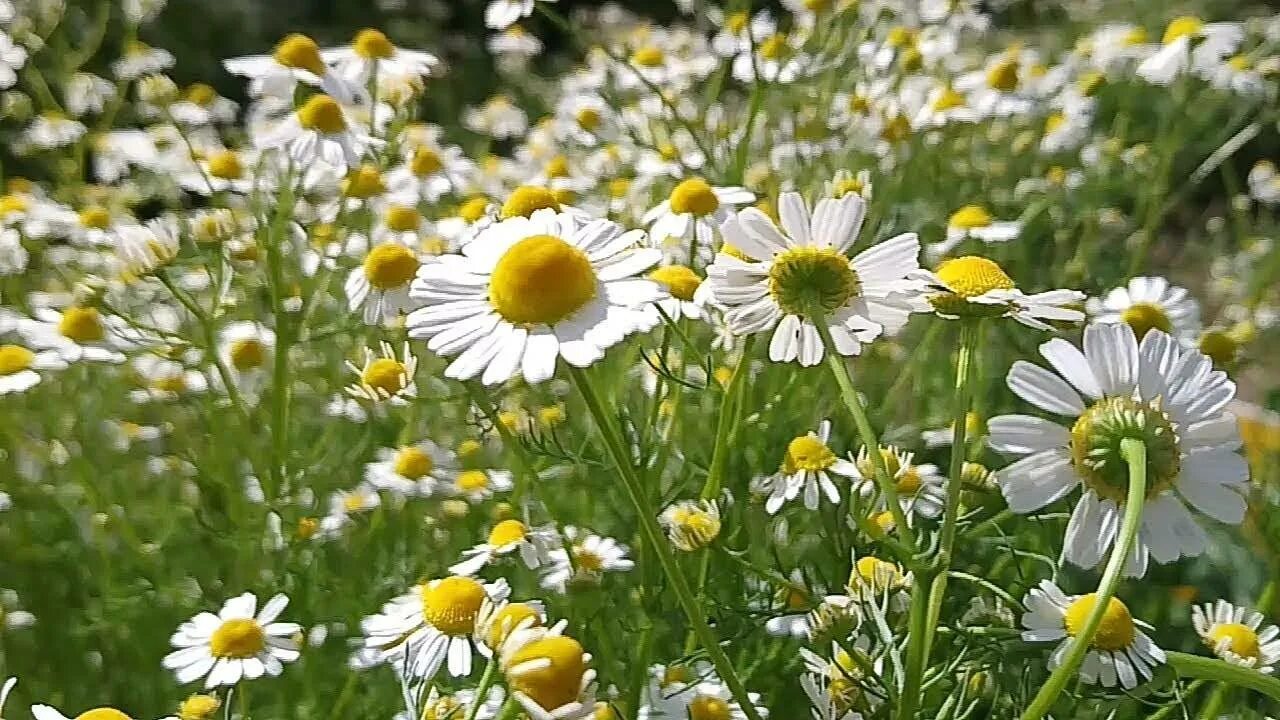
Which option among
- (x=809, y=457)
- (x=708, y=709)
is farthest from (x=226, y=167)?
(x=708, y=709)

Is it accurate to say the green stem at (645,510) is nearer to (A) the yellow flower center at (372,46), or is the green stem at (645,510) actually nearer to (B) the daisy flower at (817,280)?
(B) the daisy flower at (817,280)

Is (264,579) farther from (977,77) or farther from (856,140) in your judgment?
(977,77)

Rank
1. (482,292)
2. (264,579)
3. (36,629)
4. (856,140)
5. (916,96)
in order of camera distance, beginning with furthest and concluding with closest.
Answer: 1. (916,96)
2. (856,140)
3. (36,629)
4. (264,579)
5. (482,292)

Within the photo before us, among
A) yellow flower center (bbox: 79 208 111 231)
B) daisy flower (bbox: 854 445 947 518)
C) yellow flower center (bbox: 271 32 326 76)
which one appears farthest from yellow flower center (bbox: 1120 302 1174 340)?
yellow flower center (bbox: 79 208 111 231)

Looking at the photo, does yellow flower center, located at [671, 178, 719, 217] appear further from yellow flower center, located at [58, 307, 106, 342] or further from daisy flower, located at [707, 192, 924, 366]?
yellow flower center, located at [58, 307, 106, 342]

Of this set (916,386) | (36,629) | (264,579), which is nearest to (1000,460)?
(916,386)
